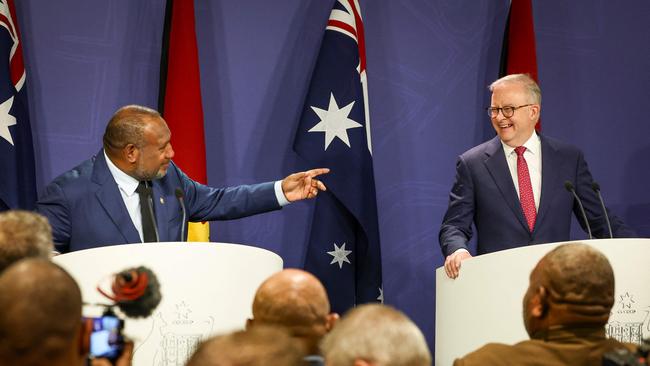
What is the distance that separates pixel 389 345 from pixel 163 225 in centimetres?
272

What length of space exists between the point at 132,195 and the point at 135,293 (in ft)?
7.76

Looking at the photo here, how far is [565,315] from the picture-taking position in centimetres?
274

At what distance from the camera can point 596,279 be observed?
276 centimetres

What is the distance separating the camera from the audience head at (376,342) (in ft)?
6.85

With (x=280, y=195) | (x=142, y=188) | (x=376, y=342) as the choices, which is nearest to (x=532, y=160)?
(x=280, y=195)

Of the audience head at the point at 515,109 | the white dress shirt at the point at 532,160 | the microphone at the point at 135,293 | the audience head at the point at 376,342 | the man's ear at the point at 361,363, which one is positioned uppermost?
the audience head at the point at 515,109

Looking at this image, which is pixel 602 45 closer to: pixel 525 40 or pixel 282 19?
pixel 525 40

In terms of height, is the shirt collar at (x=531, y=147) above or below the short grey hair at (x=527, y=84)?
→ below

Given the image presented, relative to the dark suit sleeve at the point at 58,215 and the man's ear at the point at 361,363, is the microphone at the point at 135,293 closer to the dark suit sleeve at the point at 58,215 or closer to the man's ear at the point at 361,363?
the man's ear at the point at 361,363

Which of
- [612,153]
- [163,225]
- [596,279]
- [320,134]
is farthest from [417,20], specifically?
[596,279]

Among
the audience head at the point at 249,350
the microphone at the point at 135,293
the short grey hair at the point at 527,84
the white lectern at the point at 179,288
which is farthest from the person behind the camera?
the short grey hair at the point at 527,84

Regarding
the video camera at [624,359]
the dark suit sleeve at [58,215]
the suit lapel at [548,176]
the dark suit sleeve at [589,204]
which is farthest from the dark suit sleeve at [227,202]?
the video camera at [624,359]

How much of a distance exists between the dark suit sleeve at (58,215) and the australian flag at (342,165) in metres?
1.76

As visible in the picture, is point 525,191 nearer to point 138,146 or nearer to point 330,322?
point 138,146
